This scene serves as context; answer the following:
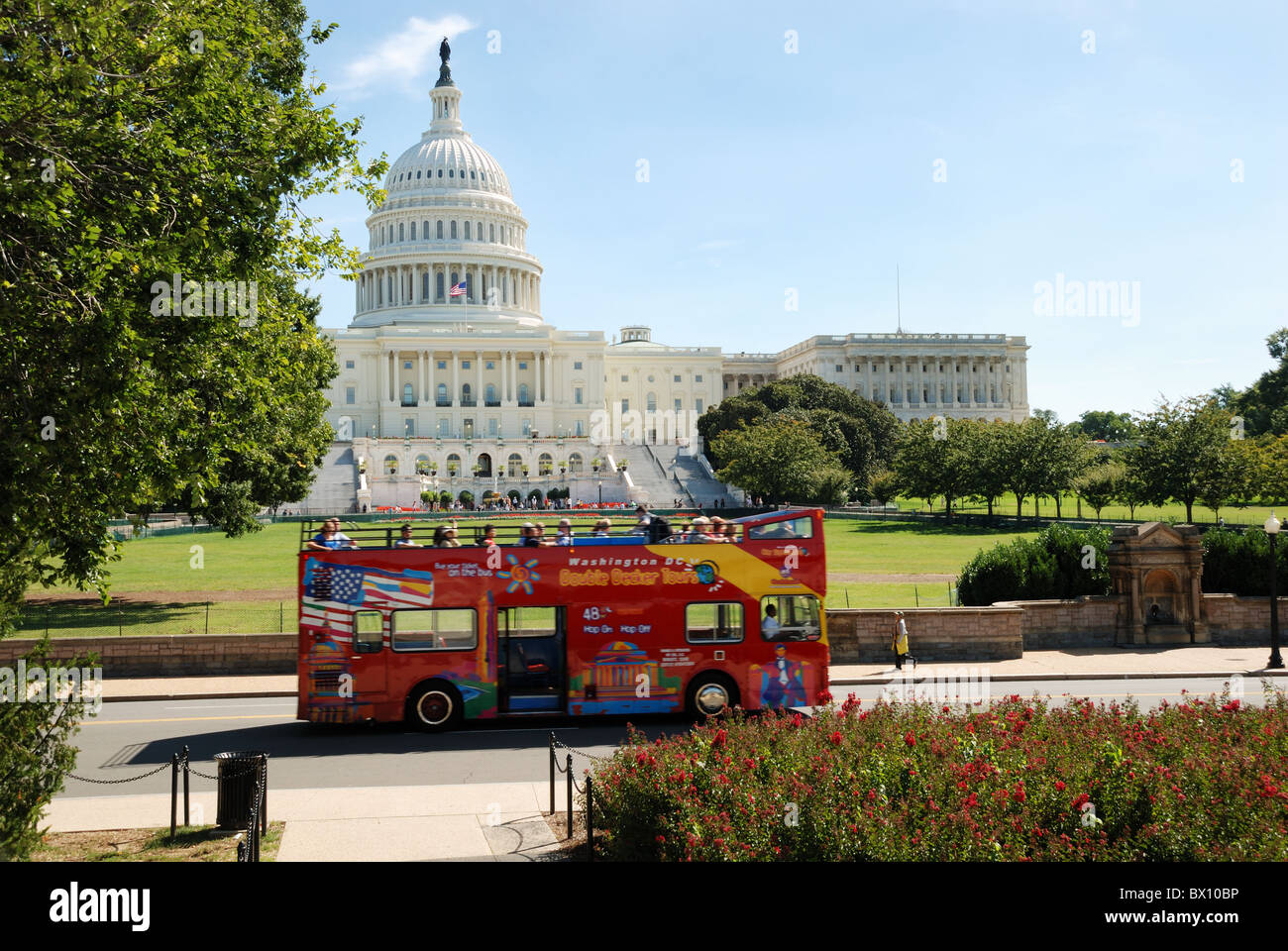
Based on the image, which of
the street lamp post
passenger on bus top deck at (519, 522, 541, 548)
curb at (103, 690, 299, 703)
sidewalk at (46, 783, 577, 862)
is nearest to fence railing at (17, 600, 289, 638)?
curb at (103, 690, 299, 703)

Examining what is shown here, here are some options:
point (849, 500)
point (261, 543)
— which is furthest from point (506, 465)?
point (261, 543)

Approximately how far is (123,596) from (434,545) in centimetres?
2340

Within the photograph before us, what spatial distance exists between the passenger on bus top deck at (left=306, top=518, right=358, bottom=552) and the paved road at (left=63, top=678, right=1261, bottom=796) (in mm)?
3264

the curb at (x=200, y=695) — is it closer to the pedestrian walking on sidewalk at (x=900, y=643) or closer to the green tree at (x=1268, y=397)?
the pedestrian walking on sidewalk at (x=900, y=643)

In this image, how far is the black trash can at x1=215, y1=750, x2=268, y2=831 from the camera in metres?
12.1

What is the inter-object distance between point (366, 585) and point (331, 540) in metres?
1.01

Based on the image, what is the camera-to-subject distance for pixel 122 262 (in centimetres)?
1302

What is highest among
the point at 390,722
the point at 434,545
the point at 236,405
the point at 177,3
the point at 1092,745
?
the point at 177,3

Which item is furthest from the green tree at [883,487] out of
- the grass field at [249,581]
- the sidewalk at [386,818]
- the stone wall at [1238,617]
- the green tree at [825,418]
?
the sidewalk at [386,818]

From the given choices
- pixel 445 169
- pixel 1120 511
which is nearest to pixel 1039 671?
pixel 1120 511

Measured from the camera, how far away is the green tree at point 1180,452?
197ft

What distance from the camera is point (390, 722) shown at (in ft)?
62.9

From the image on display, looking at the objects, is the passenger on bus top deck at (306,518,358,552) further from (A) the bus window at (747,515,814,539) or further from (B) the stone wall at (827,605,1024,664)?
(B) the stone wall at (827,605,1024,664)
